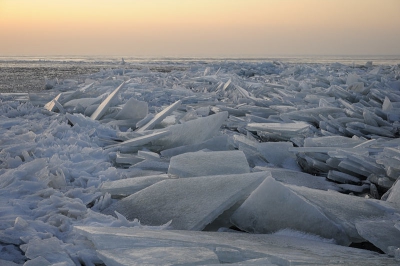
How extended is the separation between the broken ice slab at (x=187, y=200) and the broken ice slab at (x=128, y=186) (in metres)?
0.10

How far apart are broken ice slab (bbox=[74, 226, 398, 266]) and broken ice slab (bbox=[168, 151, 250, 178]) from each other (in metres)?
0.59

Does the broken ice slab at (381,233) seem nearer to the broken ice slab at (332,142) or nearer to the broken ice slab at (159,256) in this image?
the broken ice slab at (159,256)

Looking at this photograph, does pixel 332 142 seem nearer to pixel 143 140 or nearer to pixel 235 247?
pixel 143 140

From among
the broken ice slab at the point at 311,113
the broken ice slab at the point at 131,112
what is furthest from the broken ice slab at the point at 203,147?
the broken ice slab at the point at 311,113

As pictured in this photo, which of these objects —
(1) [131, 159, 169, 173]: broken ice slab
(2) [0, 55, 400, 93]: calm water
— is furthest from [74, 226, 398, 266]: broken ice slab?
(2) [0, 55, 400, 93]: calm water

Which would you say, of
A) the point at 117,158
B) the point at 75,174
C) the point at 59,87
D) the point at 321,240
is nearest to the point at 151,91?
the point at 59,87

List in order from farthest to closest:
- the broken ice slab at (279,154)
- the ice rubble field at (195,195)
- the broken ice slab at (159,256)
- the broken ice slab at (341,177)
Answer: the broken ice slab at (279,154) < the broken ice slab at (341,177) < the ice rubble field at (195,195) < the broken ice slab at (159,256)

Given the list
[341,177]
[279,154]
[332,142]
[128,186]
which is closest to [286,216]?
[128,186]

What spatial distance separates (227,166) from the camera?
2.10 meters

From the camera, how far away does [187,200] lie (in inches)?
68.5

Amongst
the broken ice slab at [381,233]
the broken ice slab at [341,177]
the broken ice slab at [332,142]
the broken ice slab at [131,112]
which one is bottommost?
the broken ice slab at [341,177]

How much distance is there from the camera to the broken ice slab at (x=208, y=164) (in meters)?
2.07

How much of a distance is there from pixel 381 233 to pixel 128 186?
1160mm

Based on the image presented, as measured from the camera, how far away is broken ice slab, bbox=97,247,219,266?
1.10 metres
